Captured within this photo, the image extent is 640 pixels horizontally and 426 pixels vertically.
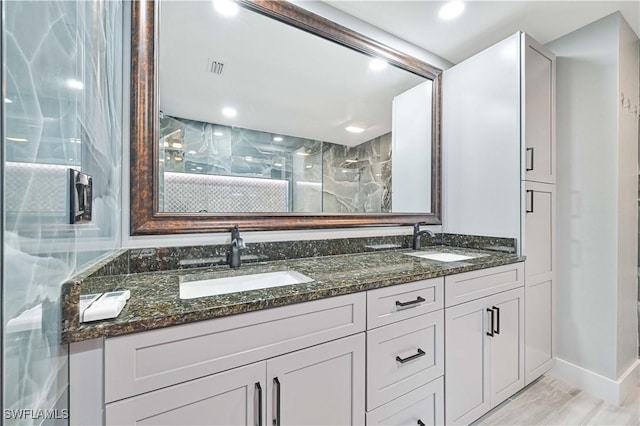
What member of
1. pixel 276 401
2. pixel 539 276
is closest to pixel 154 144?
pixel 276 401

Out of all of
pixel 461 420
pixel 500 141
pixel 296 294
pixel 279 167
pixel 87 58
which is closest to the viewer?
pixel 87 58

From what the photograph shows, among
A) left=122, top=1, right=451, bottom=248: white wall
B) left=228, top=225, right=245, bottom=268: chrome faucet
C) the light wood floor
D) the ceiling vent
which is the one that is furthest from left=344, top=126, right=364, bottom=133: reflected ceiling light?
the light wood floor

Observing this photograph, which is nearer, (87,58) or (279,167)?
(87,58)

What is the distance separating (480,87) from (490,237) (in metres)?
1.07

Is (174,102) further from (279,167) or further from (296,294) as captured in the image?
(296,294)

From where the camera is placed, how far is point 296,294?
94 centimetres

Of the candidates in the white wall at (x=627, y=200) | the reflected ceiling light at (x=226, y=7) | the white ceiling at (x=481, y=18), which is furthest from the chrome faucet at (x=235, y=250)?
the white wall at (x=627, y=200)

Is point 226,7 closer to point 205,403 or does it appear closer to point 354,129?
point 354,129

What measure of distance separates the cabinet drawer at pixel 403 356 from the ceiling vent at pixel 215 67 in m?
1.44

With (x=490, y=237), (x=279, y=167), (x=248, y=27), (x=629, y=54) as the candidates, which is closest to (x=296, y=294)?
(x=279, y=167)

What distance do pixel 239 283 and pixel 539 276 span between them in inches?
76.8

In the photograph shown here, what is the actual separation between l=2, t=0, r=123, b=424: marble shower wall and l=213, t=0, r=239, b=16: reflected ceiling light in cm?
65

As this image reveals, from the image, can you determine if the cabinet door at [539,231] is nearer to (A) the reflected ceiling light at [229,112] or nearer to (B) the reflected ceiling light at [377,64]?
(B) the reflected ceiling light at [377,64]

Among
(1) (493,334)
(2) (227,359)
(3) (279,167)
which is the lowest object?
(1) (493,334)
